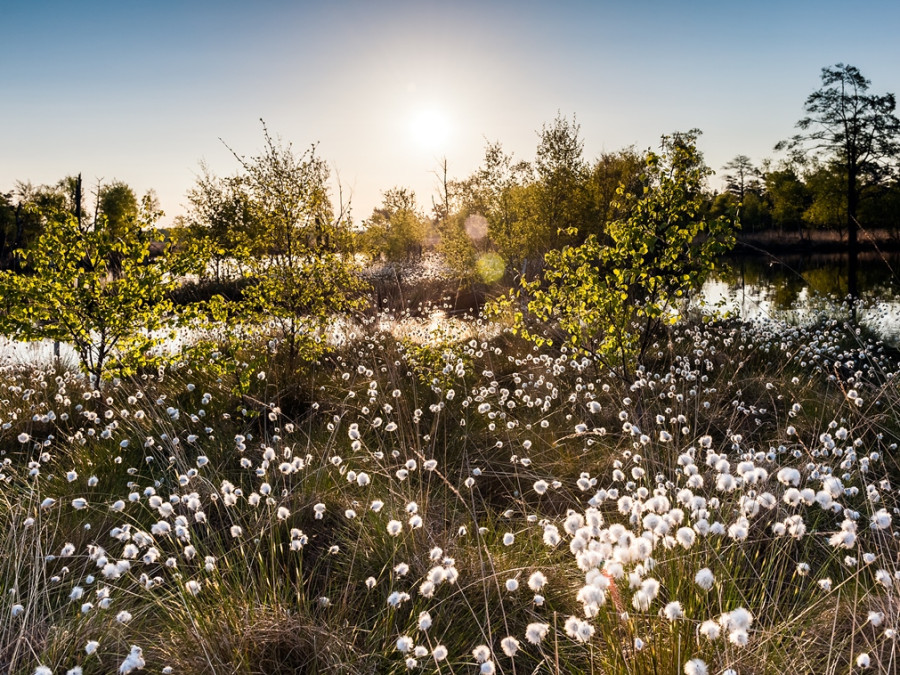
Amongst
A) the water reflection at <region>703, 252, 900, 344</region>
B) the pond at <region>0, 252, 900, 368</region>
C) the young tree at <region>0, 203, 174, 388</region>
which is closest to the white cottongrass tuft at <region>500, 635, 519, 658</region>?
the pond at <region>0, 252, 900, 368</region>

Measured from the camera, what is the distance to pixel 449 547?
4047 mm

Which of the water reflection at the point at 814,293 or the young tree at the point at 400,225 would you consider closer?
the water reflection at the point at 814,293

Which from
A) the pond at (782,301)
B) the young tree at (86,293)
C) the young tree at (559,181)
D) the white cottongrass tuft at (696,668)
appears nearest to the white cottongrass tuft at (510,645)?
the white cottongrass tuft at (696,668)

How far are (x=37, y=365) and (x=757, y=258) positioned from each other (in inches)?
2090

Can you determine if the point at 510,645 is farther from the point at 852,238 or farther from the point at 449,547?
the point at 852,238

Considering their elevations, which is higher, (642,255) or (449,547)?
(642,255)

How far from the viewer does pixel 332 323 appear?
9.41 m

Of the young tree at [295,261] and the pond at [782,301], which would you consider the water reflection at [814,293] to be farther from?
the young tree at [295,261]

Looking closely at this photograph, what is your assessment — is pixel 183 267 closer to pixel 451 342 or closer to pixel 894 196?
pixel 451 342

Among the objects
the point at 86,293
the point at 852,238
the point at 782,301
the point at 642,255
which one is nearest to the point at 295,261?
the point at 86,293

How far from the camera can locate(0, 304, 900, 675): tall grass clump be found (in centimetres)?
252

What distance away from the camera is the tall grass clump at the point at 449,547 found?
2518 mm

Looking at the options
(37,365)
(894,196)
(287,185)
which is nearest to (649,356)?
(287,185)

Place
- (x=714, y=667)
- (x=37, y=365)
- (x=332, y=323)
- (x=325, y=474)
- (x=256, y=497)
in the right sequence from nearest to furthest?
(x=714, y=667), (x=256, y=497), (x=325, y=474), (x=332, y=323), (x=37, y=365)
